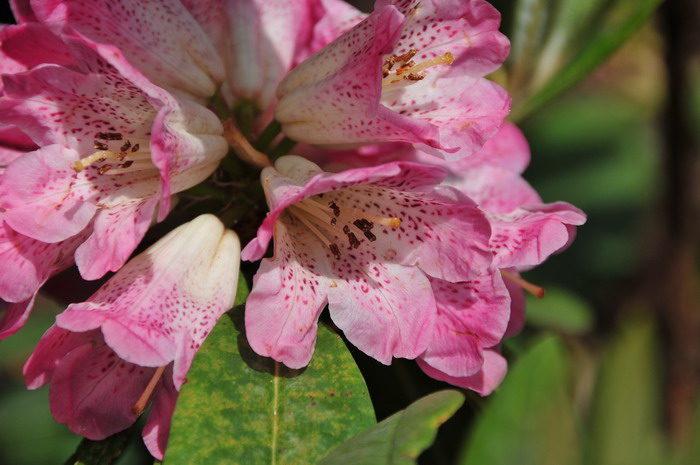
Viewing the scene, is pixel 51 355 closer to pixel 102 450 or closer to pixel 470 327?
pixel 102 450

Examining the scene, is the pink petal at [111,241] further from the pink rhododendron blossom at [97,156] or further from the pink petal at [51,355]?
the pink petal at [51,355]

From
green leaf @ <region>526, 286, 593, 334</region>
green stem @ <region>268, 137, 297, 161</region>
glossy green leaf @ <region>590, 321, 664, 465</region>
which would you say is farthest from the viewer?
glossy green leaf @ <region>590, 321, 664, 465</region>

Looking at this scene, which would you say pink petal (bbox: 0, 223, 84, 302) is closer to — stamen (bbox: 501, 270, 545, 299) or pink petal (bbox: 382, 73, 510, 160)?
pink petal (bbox: 382, 73, 510, 160)

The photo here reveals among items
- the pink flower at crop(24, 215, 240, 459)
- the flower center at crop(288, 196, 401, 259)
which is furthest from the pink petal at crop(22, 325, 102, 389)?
the flower center at crop(288, 196, 401, 259)

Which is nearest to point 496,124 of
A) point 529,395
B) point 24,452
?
point 529,395

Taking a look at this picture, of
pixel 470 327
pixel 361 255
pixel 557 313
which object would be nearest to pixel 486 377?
pixel 470 327

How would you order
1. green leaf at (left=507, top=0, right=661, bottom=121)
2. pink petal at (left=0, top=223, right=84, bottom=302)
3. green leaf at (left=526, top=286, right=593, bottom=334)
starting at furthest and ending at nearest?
1. green leaf at (left=526, top=286, right=593, bottom=334)
2. green leaf at (left=507, top=0, right=661, bottom=121)
3. pink petal at (left=0, top=223, right=84, bottom=302)
